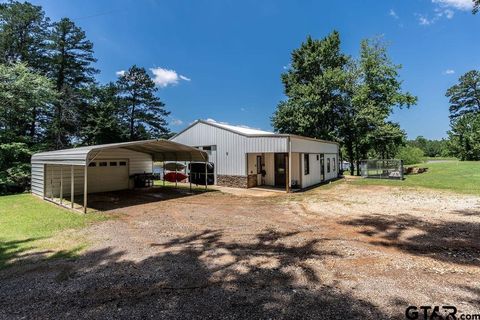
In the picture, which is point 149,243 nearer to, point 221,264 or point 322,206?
point 221,264

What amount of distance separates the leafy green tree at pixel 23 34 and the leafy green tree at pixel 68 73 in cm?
79

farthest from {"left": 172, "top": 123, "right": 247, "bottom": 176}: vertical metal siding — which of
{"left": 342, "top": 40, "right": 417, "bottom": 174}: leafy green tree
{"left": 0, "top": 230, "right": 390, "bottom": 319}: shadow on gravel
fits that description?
{"left": 342, "top": 40, "right": 417, "bottom": 174}: leafy green tree

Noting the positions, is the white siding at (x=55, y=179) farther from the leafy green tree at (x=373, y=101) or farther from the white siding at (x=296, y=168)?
the leafy green tree at (x=373, y=101)

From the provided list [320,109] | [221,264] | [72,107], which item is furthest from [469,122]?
[72,107]

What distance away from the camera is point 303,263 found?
459 cm

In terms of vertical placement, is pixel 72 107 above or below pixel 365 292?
above

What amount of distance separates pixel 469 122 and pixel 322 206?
3993 centimetres

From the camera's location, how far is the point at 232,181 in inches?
644

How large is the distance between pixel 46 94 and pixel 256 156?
1433cm

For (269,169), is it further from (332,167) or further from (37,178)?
(37,178)

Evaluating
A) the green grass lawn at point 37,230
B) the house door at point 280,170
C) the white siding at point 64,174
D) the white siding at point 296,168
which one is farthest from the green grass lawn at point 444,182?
the green grass lawn at point 37,230

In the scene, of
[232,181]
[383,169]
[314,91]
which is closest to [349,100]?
[314,91]

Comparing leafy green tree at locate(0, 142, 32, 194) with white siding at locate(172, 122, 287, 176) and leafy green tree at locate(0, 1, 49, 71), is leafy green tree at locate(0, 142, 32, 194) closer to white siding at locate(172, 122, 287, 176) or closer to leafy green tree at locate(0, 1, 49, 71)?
leafy green tree at locate(0, 1, 49, 71)

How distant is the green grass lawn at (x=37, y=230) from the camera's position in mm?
5496
